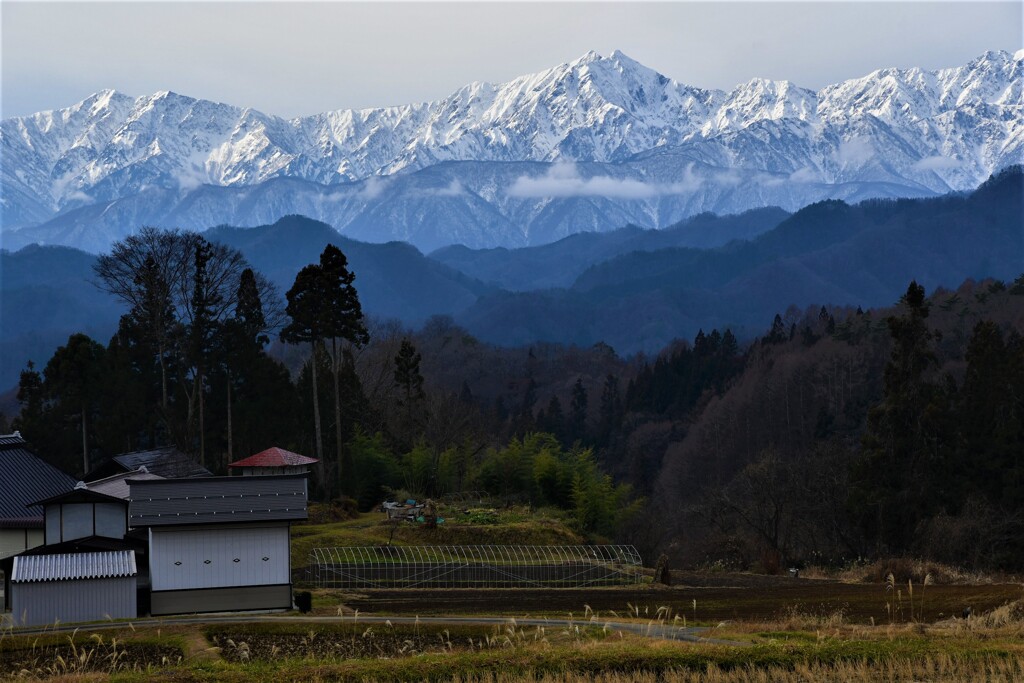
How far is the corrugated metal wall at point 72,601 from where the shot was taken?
32.9 m

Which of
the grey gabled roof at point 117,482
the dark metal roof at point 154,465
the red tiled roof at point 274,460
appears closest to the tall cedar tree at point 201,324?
the dark metal roof at point 154,465

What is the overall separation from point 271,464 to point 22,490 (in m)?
10.5

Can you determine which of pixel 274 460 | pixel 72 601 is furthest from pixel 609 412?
pixel 72 601

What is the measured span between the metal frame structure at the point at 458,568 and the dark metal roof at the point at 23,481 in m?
10.0

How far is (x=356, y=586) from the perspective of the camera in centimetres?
4231

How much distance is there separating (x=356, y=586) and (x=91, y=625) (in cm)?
1231

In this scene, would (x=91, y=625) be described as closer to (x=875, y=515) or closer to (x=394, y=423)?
(x=875, y=515)

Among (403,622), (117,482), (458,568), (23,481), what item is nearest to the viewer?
(403,622)

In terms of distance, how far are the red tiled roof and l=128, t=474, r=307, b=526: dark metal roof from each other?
15.7 metres

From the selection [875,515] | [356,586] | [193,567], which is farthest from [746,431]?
[193,567]

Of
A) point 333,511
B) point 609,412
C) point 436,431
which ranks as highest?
point 609,412

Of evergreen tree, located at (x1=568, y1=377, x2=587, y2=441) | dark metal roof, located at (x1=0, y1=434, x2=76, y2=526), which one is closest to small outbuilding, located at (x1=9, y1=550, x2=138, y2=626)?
dark metal roof, located at (x1=0, y1=434, x2=76, y2=526)

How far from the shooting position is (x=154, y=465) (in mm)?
51062

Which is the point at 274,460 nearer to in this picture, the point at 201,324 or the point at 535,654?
the point at 201,324
